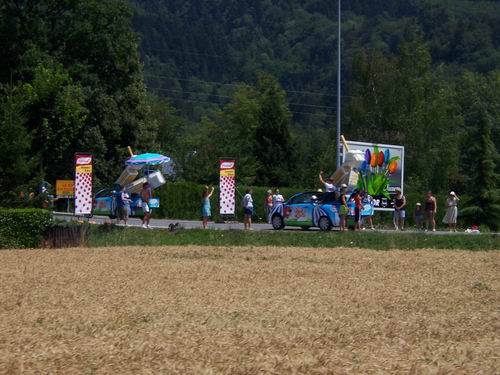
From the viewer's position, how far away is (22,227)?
95.1 feet

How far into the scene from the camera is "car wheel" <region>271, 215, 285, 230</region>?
36991mm

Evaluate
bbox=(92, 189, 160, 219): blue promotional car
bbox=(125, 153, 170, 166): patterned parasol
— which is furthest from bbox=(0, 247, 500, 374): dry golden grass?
bbox=(92, 189, 160, 219): blue promotional car

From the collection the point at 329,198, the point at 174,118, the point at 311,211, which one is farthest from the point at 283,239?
the point at 174,118

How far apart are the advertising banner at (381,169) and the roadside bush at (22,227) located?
14.8 meters

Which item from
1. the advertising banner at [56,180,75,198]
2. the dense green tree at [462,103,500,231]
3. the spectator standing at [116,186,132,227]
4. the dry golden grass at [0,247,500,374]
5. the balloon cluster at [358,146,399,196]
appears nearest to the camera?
the dry golden grass at [0,247,500,374]

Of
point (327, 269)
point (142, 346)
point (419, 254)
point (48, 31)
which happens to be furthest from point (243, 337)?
point (48, 31)

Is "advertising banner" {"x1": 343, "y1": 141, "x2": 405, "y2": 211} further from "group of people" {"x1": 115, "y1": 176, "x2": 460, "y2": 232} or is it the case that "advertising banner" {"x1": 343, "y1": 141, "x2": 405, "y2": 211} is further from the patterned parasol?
the patterned parasol

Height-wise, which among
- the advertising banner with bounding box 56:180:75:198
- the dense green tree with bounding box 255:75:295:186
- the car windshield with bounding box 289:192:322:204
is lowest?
the car windshield with bounding box 289:192:322:204

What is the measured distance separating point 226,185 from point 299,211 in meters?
3.19

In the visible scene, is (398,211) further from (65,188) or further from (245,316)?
(245,316)

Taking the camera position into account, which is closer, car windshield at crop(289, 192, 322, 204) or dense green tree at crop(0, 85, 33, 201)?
dense green tree at crop(0, 85, 33, 201)

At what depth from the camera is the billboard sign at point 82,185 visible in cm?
3525

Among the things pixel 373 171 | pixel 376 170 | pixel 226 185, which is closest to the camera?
pixel 226 185

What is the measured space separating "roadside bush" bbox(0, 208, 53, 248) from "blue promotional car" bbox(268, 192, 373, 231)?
35.1 ft
